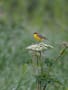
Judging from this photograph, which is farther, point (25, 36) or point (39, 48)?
point (25, 36)

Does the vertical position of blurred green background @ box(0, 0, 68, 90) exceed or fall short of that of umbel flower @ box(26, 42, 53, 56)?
it exceeds it

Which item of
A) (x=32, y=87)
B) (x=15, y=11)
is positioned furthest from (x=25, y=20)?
(x=32, y=87)

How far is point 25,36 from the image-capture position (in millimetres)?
8094

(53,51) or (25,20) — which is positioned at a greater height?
(25,20)

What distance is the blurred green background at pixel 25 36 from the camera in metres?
5.46

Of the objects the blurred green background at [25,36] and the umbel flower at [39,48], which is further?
the blurred green background at [25,36]

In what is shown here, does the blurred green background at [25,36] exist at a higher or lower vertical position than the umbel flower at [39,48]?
higher

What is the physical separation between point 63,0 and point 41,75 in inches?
290

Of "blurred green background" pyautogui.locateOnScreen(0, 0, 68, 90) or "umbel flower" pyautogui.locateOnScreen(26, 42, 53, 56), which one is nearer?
"umbel flower" pyautogui.locateOnScreen(26, 42, 53, 56)

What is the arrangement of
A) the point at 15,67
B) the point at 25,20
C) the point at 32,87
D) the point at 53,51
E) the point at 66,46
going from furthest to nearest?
the point at 25,20 → the point at 53,51 → the point at 15,67 → the point at 32,87 → the point at 66,46

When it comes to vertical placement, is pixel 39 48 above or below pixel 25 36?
below

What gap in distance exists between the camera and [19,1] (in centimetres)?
1242

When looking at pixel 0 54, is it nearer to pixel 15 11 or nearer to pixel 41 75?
pixel 41 75

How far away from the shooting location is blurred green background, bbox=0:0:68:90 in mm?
5461
